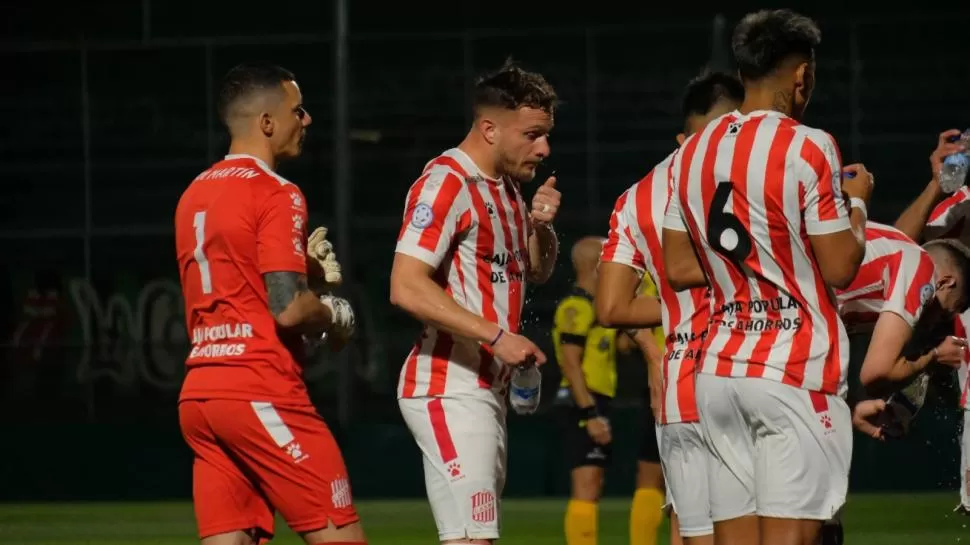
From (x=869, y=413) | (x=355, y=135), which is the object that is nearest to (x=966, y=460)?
(x=869, y=413)

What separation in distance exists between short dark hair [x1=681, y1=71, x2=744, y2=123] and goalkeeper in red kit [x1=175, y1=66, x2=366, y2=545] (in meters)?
1.49

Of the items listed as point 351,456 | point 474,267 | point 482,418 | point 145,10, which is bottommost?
point 351,456

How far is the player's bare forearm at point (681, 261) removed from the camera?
184 inches

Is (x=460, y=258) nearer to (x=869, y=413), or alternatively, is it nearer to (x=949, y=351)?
(x=869, y=413)

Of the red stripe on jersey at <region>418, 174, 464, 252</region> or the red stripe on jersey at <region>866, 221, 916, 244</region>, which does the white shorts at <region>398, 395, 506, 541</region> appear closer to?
the red stripe on jersey at <region>418, 174, 464, 252</region>

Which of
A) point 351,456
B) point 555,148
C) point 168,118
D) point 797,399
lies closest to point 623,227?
point 797,399

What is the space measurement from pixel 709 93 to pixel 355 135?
51.2 feet

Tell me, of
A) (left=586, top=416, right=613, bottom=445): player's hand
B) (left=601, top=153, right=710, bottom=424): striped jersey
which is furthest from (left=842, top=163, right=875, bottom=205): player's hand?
(left=586, top=416, right=613, bottom=445): player's hand

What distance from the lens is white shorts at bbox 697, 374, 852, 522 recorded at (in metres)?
4.27

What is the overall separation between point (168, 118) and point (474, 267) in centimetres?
1691

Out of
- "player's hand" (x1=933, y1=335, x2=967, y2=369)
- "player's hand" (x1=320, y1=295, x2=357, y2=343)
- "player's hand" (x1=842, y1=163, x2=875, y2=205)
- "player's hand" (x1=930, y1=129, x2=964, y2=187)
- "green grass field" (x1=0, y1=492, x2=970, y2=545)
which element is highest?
"player's hand" (x1=930, y1=129, x2=964, y2=187)

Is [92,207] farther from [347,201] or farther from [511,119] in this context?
[511,119]

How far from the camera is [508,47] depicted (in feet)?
68.5

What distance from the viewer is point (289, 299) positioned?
4973 mm
